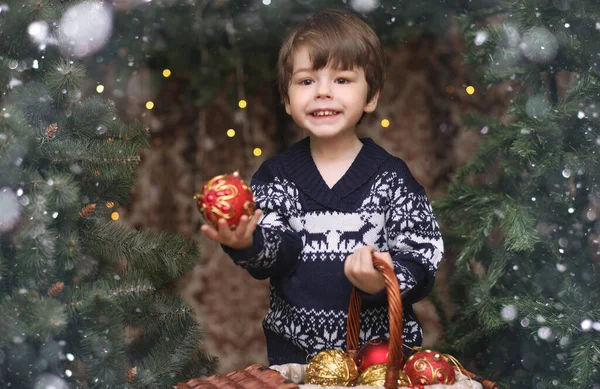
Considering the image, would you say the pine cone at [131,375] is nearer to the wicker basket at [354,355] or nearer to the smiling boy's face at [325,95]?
the wicker basket at [354,355]

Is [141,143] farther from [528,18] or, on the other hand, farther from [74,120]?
[528,18]

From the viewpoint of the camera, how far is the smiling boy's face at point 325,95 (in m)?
1.92

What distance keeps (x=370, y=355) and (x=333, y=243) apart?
0.88ft

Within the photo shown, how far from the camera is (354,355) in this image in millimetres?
1820

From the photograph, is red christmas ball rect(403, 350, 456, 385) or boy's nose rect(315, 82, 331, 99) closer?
red christmas ball rect(403, 350, 456, 385)

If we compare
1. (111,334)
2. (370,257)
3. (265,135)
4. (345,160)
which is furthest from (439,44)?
(111,334)

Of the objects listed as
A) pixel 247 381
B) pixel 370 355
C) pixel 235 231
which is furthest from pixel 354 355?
pixel 235 231

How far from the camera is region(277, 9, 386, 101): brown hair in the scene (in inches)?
75.3

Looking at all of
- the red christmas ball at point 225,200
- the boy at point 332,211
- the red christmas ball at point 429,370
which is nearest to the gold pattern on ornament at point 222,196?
the red christmas ball at point 225,200

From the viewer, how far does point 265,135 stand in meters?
2.95

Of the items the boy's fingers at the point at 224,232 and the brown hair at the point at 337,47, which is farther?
the brown hair at the point at 337,47

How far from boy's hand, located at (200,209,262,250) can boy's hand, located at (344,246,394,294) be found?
0.73 ft

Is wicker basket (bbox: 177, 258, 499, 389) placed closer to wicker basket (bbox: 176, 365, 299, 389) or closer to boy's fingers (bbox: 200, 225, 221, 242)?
wicker basket (bbox: 176, 365, 299, 389)

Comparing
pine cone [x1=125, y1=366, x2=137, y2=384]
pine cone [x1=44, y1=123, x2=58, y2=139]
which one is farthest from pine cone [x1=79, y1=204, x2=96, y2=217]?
pine cone [x1=125, y1=366, x2=137, y2=384]
